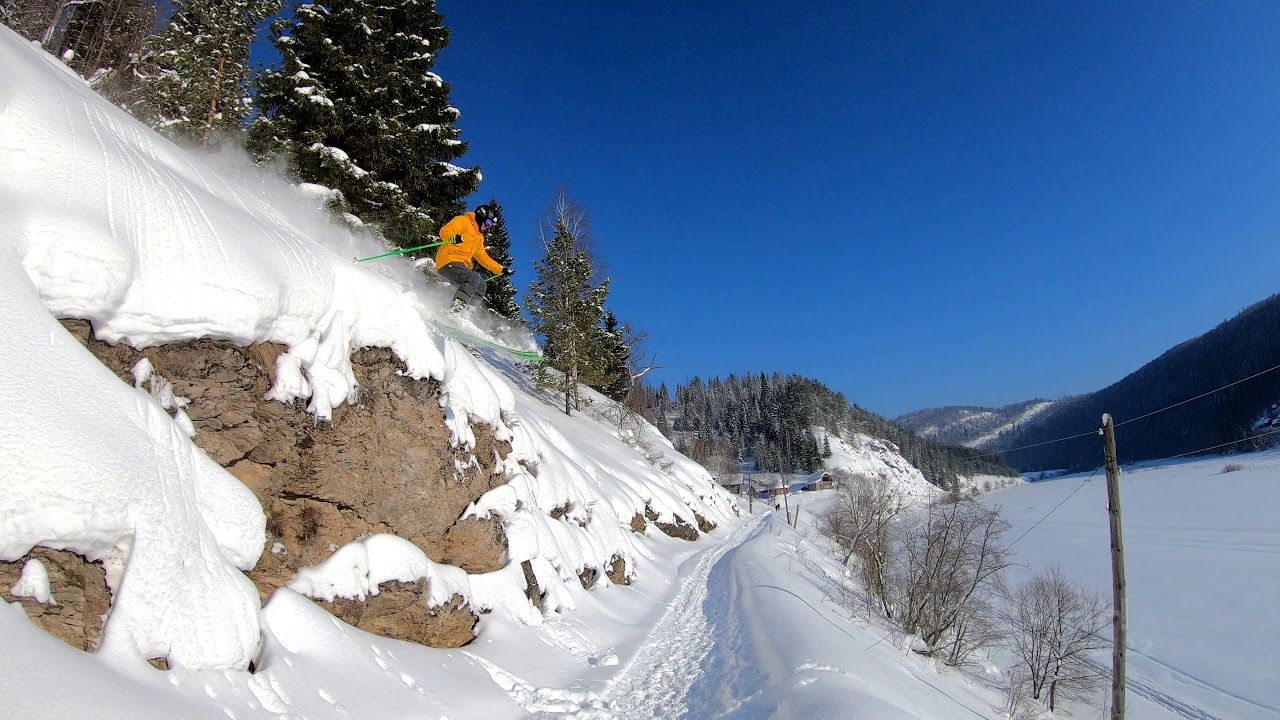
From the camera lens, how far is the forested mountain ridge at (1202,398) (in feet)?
331

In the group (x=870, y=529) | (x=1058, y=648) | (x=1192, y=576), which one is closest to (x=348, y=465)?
(x=870, y=529)

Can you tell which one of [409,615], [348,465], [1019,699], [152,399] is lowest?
[1019,699]

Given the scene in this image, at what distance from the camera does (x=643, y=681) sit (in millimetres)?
7195

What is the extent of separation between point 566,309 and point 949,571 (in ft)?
62.3

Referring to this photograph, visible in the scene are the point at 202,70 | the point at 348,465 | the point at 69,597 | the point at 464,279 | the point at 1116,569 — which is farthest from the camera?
the point at 202,70

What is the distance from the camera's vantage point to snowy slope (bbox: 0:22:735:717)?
300cm

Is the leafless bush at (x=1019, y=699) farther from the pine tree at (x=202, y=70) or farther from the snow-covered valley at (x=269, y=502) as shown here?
the pine tree at (x=202, y=70)

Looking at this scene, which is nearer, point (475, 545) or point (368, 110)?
point (475, 545)

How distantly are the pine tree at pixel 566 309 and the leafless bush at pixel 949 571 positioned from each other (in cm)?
1616

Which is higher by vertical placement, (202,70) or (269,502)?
(202,70)

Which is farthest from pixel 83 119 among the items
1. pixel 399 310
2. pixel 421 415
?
pixel 421 415

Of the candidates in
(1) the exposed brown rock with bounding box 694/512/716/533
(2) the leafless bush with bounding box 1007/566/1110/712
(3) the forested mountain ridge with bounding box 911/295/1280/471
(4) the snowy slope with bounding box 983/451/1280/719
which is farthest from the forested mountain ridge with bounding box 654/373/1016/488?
(2) the leafless bush with bounding box 1007/566/1110/712

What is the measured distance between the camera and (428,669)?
5324mm

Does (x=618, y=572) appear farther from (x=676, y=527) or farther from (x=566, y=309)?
(x=566, y=309)
